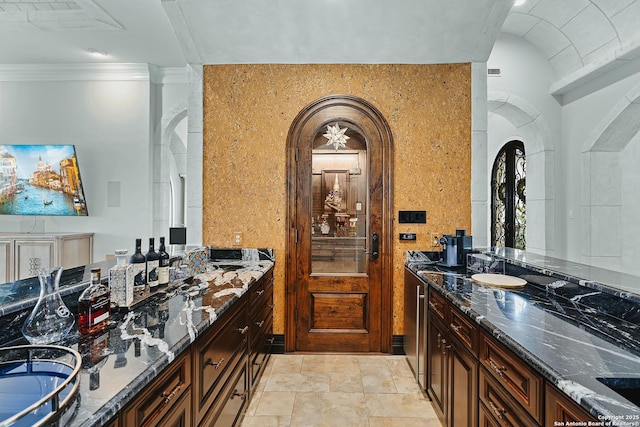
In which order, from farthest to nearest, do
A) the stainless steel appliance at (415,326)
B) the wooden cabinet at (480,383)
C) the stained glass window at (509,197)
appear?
the stained glass window at (509,197), the stainless steel appliance at (415,326), the wooden cabinet at (480,383)

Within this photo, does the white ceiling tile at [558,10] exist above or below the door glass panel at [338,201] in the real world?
above

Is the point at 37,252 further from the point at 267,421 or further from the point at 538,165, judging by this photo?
the point at 538,165

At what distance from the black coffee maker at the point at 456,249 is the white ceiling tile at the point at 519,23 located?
2.88 metres

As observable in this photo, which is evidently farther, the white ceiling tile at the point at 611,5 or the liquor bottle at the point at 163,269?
the white ceiling tile at the point at 611,5

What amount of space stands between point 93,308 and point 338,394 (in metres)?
1.84

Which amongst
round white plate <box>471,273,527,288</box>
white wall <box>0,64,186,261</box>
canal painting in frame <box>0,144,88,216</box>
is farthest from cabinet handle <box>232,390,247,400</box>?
canal painting in frame <box>0,144,88,216</box>

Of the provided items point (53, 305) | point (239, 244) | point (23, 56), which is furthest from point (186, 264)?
point (23, 56)

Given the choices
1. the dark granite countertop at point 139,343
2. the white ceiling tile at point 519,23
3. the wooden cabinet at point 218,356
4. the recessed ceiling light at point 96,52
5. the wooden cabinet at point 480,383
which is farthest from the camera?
the recessed ceiling light at point 96,52

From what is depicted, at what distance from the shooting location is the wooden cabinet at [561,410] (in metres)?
0.84

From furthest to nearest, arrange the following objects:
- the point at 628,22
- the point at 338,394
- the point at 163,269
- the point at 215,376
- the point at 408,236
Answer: the point at 628,22 → the point at 408,236 → the point at 338,394 → the point at 163,269 → the point at 215,376

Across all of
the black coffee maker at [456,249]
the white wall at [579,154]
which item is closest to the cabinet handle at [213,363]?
the black coffee maker at [456,249]

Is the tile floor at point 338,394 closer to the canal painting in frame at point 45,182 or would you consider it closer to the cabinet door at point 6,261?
the cabinet door at point 6,261

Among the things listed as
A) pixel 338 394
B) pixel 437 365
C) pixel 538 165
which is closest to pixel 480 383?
pixel 437 365

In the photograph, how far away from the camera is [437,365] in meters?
2.08
